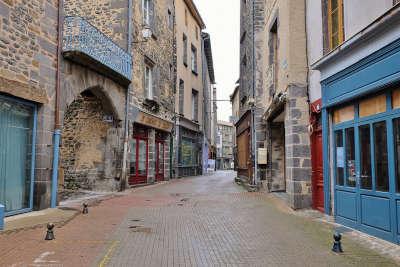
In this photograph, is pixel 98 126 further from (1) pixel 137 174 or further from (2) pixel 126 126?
(1) pixel 137 174

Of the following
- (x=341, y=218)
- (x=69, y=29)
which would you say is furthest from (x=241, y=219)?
(x=69, y=29)

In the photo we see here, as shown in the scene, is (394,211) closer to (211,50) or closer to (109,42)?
(109,42)

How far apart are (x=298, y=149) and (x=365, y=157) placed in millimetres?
2551

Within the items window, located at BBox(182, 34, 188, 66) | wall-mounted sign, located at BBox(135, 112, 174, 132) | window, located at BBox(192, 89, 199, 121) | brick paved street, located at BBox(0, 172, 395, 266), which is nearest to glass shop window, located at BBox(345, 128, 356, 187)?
brick paved street, located at BBox(0, 172, 395, 266)

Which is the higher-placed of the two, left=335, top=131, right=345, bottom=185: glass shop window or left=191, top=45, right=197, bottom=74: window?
left=191, top=45, right=197, bottom=74: window

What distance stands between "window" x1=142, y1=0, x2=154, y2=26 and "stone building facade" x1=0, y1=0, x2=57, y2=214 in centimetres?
757

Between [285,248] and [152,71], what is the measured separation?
12.9 metres

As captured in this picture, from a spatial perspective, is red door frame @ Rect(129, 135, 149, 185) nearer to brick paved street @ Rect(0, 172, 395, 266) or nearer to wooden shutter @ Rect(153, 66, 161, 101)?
wooden shutter @ Rect(153, 66, 161, 101)

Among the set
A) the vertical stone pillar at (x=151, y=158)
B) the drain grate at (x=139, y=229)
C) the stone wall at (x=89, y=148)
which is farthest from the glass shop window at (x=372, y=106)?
the vertical stone pillar at (x=151, y=158)

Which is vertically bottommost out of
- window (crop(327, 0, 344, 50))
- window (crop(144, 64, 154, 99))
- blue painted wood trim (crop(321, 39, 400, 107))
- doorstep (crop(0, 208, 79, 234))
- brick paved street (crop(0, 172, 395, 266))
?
brick paved street (crop(0, 172, 395, 266))

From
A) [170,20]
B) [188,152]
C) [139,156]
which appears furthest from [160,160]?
[170,20]

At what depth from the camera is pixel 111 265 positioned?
4.52m

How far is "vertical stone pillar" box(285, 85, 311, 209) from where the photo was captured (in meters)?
8.76

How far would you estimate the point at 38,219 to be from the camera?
7.17 m
